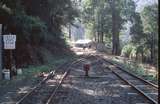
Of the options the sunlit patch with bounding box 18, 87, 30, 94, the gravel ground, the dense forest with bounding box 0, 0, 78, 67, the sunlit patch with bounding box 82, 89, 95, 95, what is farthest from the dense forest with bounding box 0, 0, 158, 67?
the sunlit patch with bounding box 82, 89, 95, 95

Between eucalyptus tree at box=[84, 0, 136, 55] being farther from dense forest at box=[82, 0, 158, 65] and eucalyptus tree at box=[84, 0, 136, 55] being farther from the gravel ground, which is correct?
the gravel ground

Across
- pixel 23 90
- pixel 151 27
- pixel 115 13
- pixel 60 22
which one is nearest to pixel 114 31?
pixel 115 13

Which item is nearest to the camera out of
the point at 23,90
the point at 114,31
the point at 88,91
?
the point at 88,91

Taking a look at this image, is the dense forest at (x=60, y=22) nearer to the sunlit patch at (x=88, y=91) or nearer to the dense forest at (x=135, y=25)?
the dense forest at (x=135, y=25)

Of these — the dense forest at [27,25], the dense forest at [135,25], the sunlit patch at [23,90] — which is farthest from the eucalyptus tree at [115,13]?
the sunlit patch at [23,90]

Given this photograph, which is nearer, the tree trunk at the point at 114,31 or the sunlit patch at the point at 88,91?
the sunlit patch at the point at 88,91

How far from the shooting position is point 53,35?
54.5 m

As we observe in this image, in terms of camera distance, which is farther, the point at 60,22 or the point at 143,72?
the point at 60,22

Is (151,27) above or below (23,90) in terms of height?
above

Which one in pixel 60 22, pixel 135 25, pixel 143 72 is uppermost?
pixel 60 22

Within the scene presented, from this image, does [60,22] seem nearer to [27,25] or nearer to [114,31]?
[114,31]

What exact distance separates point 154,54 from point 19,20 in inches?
1541

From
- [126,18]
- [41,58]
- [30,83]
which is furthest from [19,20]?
[126,18]

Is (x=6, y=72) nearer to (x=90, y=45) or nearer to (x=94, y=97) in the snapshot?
(x=94, y=97)
